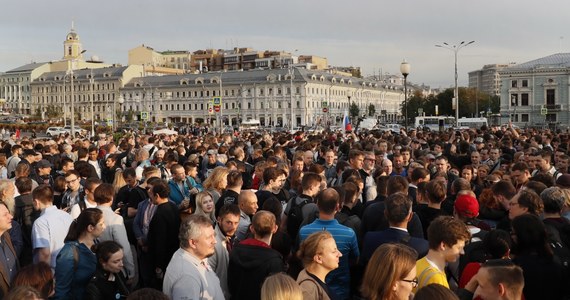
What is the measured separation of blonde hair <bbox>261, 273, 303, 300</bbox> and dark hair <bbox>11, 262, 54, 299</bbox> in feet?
5.65

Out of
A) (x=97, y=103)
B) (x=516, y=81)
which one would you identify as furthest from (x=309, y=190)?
(x=97, y=103)

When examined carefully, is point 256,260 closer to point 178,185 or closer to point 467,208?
point 467,208

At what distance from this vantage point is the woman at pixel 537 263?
461 cm

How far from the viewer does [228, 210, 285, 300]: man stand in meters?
4.91

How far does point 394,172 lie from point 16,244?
6.61 meters

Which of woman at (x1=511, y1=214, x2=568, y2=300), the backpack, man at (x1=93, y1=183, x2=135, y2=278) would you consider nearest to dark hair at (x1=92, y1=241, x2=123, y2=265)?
man at (x1=93, y1=183, x2=135, y2=278)

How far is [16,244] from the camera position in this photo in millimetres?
6273

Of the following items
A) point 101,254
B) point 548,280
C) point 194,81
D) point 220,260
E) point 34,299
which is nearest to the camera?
point 34,299

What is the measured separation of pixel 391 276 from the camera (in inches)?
149

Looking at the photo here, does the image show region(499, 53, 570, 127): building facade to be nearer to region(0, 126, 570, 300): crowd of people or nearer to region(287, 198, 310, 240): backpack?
region(0, 126, 570, 300): crowd of people

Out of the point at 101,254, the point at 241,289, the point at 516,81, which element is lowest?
the point at 241,289

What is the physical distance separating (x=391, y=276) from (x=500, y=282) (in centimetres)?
70

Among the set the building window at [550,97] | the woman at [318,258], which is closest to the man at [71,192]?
the woman at [318,258]

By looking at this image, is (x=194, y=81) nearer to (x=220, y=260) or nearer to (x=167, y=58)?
(x=167, y=58)
